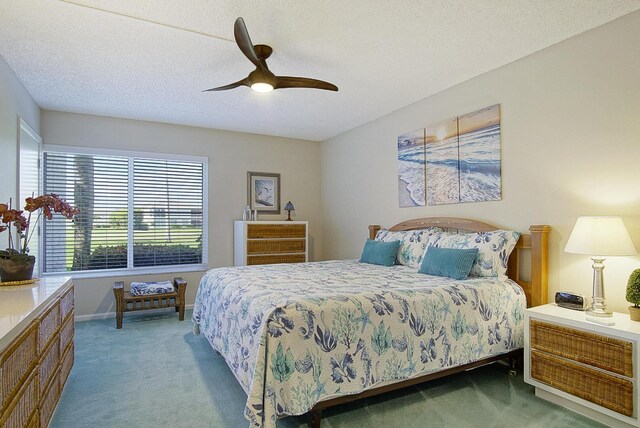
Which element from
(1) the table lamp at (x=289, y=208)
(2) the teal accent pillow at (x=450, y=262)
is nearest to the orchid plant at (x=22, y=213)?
(2) the teal accent pillow at (x=450, y=262)

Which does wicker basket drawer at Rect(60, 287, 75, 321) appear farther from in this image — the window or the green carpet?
the window

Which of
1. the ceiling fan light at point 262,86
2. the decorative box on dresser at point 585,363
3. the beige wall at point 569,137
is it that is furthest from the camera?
the ceiling fan light at point 262,86

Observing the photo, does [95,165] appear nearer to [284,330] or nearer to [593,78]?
[284,330]

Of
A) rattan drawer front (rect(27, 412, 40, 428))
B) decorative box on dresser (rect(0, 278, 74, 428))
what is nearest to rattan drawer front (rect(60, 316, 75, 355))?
decorative box on dresser (rect(0, 278, 74, 428))

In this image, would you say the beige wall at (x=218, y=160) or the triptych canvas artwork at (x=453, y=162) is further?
the beige wall at (x=218, y=160)

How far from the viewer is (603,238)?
2.22m

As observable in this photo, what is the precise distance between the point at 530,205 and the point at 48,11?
3734 millimetres

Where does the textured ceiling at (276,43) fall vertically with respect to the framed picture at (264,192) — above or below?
above

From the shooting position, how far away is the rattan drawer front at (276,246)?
5055mm

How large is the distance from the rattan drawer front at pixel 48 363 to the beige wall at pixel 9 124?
1.40m

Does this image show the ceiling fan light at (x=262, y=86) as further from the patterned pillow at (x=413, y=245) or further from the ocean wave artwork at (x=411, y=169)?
the patterned pillow at (x=413, y=245)

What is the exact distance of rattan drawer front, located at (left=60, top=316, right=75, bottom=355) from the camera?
2.38 metres

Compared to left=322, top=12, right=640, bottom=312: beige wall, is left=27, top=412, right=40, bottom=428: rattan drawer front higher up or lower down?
lower down

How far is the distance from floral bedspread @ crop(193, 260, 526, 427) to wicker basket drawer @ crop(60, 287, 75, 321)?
102cm
